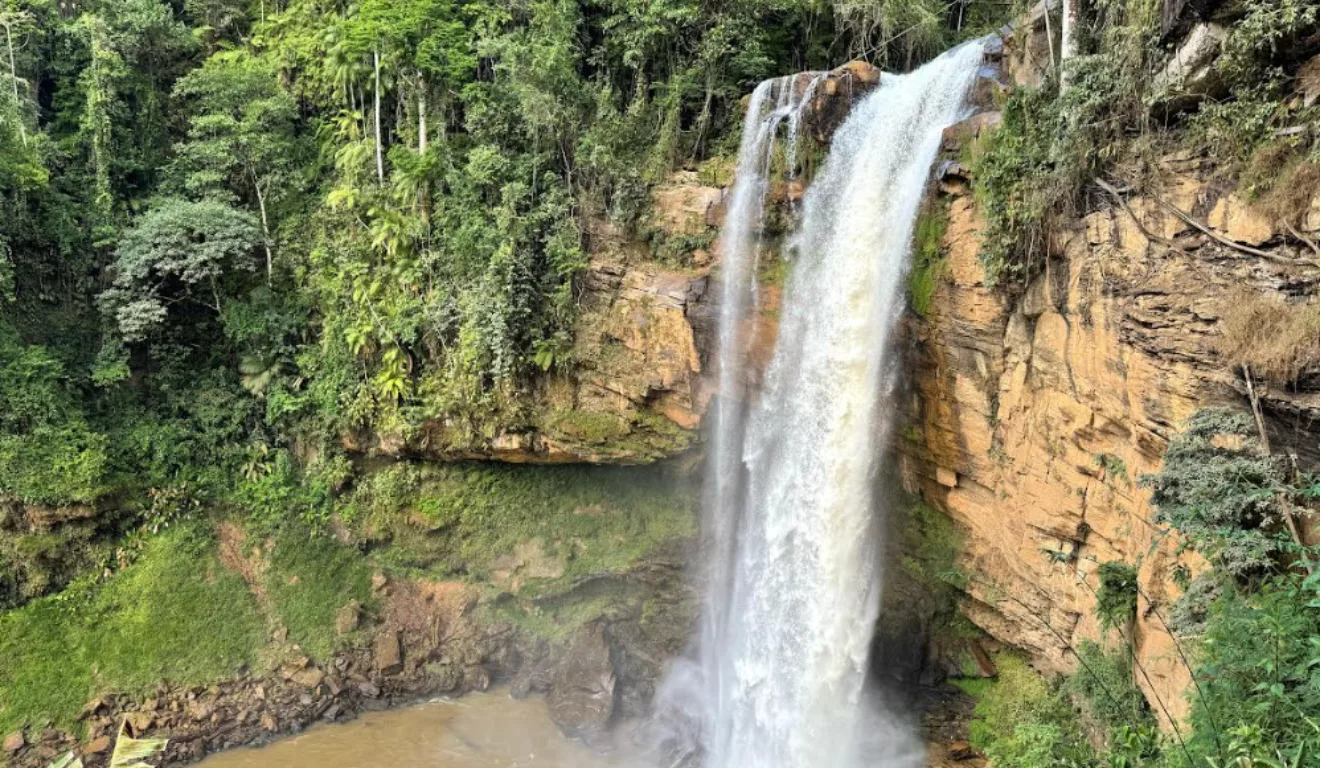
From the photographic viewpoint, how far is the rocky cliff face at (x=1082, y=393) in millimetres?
7328

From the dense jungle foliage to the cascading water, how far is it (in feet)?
10.8

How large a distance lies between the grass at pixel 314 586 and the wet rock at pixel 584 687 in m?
4.75

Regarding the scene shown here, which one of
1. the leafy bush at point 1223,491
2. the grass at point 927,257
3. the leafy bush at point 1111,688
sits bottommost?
the leafy bush at point 1111,688

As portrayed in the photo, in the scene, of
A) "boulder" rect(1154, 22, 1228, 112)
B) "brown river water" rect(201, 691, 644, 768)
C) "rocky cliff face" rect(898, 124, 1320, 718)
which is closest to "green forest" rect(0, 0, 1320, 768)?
"rocky cliff face" rect(898, 124, 1320, 718)

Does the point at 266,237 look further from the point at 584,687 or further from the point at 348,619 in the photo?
the point at 584,687

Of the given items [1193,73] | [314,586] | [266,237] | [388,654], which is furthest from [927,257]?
[266,237]

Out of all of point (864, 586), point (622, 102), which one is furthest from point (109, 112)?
point (864, 586)

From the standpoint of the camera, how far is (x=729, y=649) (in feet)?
46.2

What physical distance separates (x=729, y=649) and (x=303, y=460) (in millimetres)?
10869

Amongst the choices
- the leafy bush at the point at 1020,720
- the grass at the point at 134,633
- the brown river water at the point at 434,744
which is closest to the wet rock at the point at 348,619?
the grass at the point at 134,633

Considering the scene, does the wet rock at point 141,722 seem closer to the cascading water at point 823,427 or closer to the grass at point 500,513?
the grass at point 500,513

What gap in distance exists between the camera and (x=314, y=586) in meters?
16.0

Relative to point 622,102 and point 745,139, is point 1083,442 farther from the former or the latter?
point 622,102

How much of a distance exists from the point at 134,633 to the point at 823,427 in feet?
46.7
